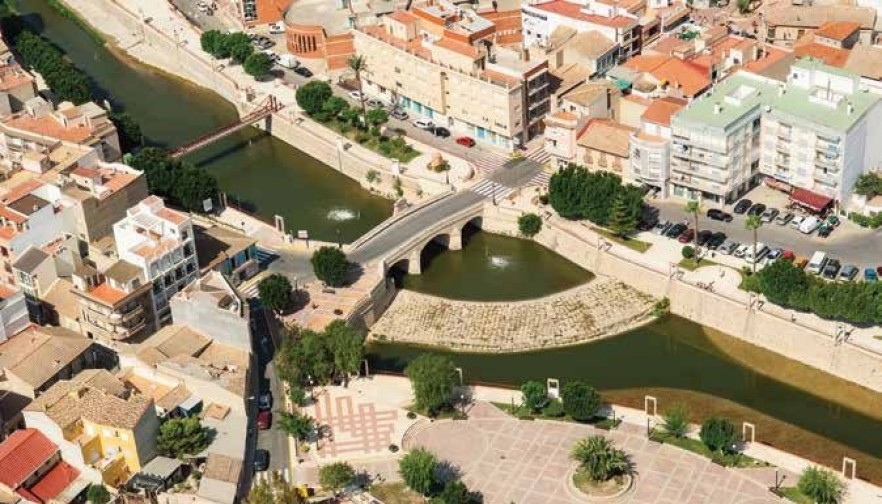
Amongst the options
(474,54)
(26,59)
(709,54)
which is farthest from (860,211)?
(26,59)

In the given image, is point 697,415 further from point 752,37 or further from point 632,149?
point 752,37

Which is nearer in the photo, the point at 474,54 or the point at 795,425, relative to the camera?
the point at 795,425

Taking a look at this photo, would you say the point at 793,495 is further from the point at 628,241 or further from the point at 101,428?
the point at 101,428

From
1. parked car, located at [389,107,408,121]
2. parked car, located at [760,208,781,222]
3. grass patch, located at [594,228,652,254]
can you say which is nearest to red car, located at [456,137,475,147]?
parked car, located at [389,107,408,121]

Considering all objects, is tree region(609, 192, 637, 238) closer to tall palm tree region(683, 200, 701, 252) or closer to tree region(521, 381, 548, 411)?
tall palm tree region(683, 200, 701, 252)

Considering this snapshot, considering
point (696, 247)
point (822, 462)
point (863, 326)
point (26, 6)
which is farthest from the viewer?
point (26, 6)

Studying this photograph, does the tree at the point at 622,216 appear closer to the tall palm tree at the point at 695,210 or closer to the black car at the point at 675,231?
the black car at the point at 675,231

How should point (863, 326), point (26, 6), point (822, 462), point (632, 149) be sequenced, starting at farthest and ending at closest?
1. point (26, 6)
2. point (632, 149)
3. point (863, 326)
4. point (822, 462)
